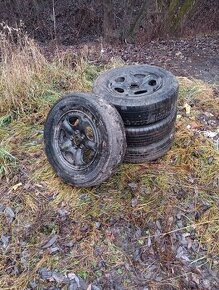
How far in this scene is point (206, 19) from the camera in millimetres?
7434

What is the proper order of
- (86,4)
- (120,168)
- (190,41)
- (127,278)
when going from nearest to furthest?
(127,278)
(120,168)
(190,41)
(86,4)

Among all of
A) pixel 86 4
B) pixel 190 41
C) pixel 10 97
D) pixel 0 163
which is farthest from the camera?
pixel 86 4

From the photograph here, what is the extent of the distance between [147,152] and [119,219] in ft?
2.51

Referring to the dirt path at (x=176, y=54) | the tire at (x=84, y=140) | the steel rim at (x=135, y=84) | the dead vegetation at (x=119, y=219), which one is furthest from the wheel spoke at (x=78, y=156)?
the dirt path at (x=176, y=54)

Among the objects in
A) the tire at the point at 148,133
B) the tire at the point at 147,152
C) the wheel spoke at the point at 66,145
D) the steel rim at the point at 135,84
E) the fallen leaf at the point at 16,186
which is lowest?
the fallen leaf at the point at 16,186

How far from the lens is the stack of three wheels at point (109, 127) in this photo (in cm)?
310

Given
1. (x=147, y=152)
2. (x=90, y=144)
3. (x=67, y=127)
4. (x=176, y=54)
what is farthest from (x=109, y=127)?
(x=176, y=54)

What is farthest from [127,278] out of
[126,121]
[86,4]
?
[86,4]

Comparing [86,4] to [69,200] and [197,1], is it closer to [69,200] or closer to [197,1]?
[197,1]

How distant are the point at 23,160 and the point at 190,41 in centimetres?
482

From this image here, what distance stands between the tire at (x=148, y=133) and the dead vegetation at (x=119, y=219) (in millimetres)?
298

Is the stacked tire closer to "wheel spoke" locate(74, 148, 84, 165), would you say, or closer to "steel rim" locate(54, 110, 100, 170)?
"steel rim" locate(54, 110, 100, 170)

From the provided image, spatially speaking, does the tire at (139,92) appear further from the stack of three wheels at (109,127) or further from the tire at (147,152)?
the tire at (147,152)

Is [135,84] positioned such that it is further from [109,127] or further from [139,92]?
[109,127]
